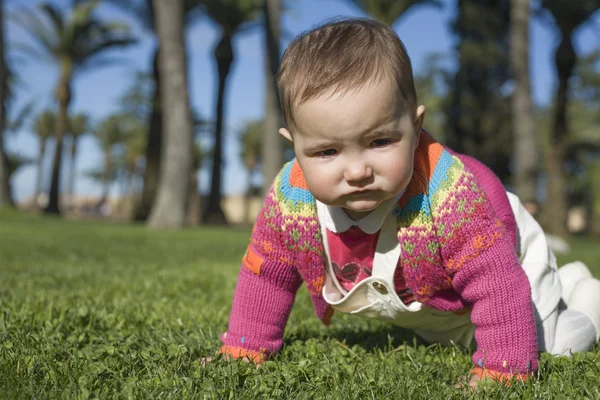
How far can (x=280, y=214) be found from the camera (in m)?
2.48

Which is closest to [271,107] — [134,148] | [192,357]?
[192,357]

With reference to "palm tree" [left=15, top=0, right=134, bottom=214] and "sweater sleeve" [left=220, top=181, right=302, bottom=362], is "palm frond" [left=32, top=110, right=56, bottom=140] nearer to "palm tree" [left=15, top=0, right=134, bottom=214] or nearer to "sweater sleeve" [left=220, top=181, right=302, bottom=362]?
"palm tree" [left=15, top=0, right=134, bottom=214]

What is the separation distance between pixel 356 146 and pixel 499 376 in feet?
3.19

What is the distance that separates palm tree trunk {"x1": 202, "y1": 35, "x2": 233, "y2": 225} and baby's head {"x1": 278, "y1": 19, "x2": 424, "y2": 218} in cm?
2279

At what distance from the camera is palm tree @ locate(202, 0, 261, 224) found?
2514 cm

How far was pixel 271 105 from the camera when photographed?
1761 cm

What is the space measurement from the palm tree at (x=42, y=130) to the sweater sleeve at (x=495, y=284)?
174 feet

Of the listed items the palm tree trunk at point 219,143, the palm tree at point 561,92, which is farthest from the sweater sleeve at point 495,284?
the palm tree trunk at point 219,143

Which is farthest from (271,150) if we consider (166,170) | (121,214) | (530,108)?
(121,214)

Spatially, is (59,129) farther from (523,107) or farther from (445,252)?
(445,252)

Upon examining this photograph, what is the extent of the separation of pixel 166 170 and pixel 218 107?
10.5 metres

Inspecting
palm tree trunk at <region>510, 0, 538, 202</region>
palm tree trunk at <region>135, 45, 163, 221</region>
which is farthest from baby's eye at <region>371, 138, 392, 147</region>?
palm tree trunk at <region>135, 45, 163, 221</region>

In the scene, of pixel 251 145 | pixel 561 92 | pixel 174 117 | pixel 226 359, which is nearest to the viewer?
pixel 226 359

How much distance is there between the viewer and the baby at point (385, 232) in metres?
2.09
